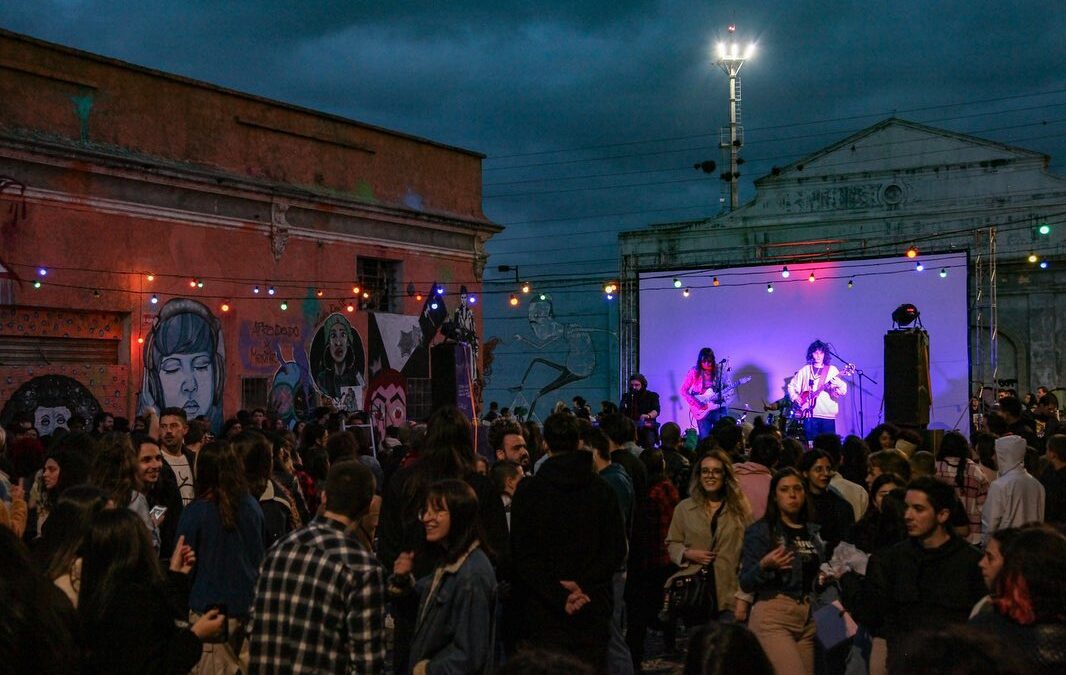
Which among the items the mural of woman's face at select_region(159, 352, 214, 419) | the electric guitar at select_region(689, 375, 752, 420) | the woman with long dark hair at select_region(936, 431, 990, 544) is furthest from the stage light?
the mural of woman's face at select_region(159, 352, 214, 419)

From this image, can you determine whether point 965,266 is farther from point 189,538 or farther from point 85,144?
point 189,538

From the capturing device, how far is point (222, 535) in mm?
5379

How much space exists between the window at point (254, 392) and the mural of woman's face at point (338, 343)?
1.86 meters

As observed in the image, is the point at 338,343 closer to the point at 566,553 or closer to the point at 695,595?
the point at 695,595

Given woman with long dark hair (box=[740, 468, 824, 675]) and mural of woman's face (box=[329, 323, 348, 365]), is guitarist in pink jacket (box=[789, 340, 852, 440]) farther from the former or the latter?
woman with long dark hair (box=[740, 468, 824, 675])

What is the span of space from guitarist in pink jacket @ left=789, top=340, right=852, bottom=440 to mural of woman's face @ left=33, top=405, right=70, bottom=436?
43.9ft

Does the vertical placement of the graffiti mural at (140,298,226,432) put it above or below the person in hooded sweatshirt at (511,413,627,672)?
above

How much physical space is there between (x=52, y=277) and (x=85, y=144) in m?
2.37

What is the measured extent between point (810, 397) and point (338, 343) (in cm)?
970

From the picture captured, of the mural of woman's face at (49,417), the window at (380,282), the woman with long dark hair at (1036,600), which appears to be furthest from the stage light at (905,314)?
the woman with long dark hair at (1036,600)

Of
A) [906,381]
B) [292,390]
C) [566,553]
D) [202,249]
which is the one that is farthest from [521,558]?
[292,390]

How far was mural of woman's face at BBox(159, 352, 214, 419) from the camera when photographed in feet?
61.2

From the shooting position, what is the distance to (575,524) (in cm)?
535

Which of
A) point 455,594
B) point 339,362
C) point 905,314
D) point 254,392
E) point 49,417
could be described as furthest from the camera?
point 339,362
